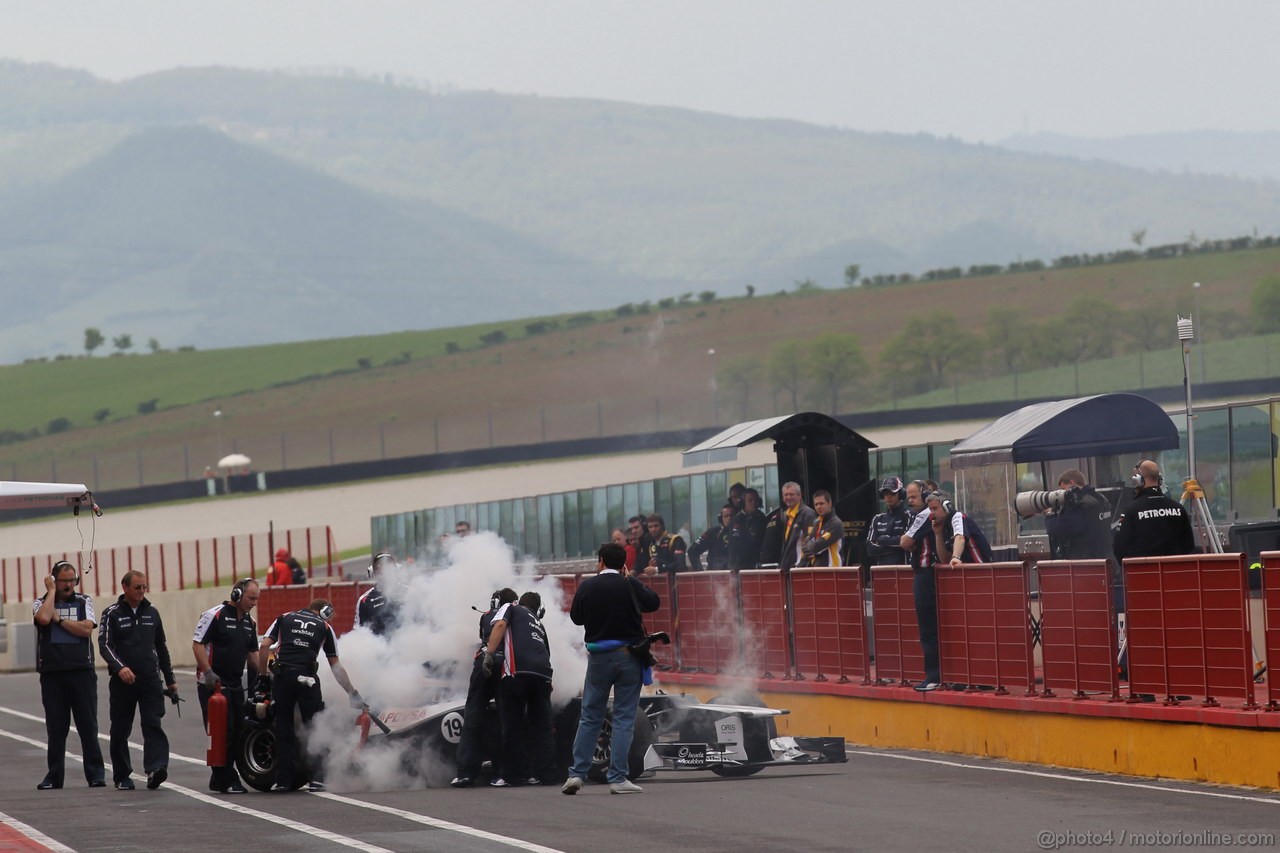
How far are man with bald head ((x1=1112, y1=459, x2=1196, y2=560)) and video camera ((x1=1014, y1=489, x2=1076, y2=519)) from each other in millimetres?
2071

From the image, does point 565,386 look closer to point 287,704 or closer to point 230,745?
point 230,745

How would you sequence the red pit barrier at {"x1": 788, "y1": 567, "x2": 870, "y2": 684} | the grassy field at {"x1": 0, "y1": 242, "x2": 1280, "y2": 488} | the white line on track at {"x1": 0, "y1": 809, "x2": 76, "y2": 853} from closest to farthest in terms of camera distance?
the white line on track at {"x1": 0, "y1": 809, "x2": 76, "y2": 853} → the red pit barrier at {"x1": 788, "y1": 567, "x2": 870, "y2": 684} → the grassy field at {"x1": 0, "y1": 242, "x2": 1280, "y2": 488}

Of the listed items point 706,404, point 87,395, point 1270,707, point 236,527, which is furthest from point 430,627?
point 87,395

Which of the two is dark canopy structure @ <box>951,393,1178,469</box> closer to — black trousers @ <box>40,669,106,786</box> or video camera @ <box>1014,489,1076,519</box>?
video camera @ <box>1014,489,1076,519</box>

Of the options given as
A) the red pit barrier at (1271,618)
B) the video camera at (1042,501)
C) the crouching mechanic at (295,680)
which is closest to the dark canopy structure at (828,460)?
the video camera at (1042,501)

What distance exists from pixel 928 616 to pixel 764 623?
12.1 feet

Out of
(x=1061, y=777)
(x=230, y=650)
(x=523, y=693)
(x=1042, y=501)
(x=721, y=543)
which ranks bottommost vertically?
(x=1061, y=777)

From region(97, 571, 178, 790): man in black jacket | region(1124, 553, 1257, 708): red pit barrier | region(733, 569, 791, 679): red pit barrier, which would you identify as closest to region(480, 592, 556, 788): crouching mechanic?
region(97, 571, 178, 790): man in black jacket

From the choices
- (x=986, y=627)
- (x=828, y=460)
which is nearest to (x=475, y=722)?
(x=986, y=627)

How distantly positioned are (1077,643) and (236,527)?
2667 inches

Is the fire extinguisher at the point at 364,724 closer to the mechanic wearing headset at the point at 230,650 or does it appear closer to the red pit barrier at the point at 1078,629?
the mechanic wearing headset at the point at 230,650

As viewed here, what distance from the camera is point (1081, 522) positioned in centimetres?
1723

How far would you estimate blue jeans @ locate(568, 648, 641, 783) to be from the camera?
14672 millimetres

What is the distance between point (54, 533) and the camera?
270 feet
